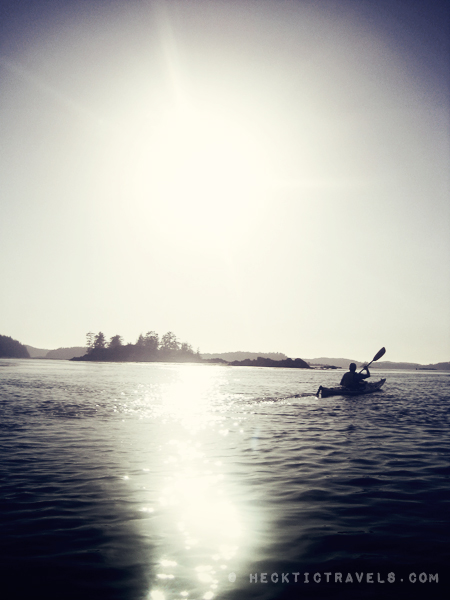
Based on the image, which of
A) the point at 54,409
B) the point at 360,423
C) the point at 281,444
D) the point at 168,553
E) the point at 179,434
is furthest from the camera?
the point at 54,409

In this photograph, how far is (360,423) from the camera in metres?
21.2

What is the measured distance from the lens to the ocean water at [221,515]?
18.4ft

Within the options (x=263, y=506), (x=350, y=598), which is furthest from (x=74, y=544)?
(x=350, y=598)

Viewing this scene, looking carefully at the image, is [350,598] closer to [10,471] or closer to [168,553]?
[168,553]

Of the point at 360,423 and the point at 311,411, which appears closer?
the point at 360,423

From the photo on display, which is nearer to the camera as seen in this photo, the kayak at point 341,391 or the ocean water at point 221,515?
the ocean water at point 221,515

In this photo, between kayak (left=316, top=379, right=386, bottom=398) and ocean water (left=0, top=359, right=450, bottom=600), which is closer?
ocean water (left=0, top=359, right=450, bottom=600)

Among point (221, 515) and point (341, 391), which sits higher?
point (221, 515)

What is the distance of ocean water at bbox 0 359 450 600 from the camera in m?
5.62

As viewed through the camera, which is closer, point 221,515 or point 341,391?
point 221,515

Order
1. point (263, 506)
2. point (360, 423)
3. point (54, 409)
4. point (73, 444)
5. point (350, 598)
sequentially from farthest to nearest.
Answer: point (54, 409)
point (360, 423)
point (73, 444)
point (263, 506)
point (350, 598)

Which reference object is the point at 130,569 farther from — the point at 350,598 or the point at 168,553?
the point at 350,598

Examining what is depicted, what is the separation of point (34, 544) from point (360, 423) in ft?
62.5

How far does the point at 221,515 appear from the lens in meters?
8.06
